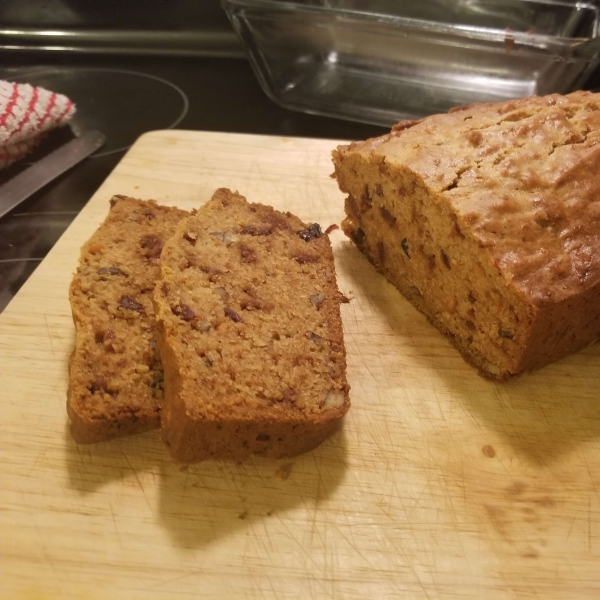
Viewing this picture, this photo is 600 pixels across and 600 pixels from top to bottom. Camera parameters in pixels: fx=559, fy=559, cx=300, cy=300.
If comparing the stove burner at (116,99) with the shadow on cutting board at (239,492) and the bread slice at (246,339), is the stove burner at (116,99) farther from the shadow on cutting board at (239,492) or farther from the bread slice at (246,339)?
the shadow on cutting board at (239,492)

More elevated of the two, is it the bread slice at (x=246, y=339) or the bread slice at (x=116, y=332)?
the bread slice at (x=246, y=339)

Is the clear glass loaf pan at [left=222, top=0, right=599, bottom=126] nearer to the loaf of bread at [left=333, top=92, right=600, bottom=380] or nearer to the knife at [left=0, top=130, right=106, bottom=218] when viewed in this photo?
the loaf of bread at [left=333, top=92, right=600, bottom=380]

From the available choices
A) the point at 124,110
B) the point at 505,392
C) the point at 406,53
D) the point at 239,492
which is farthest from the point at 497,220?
the point at 124,110

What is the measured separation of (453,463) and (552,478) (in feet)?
1.21

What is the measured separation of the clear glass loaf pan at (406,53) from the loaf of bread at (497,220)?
0.94 m

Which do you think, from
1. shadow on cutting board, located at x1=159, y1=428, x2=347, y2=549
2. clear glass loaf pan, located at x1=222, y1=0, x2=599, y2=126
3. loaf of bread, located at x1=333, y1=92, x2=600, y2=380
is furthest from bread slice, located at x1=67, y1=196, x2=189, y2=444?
clear glass loaf pan, located at x1=222, y1=0, x2=599, y2=126

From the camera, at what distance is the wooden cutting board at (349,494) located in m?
1.82

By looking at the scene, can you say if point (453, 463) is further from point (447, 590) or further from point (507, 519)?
point (447, 590)

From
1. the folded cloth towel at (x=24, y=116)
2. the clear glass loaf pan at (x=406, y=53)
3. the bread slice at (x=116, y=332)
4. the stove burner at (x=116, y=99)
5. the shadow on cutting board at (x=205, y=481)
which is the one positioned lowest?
the stove burner at (x=116, y=99)

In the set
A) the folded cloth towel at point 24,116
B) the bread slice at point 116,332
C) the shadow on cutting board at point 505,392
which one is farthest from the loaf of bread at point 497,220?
the folded cloth towel at point 24,116

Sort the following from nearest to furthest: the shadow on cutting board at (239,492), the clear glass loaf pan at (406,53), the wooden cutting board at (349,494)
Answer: the wooden cutting board at (349,494)
the shadow on cutting board at (239,492)
the clear glass loaf pan at (406,53)

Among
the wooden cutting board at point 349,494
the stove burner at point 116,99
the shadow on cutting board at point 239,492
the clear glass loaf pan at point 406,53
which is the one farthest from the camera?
the stove burner at point 116,99

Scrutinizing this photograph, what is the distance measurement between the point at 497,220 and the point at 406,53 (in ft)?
6.93

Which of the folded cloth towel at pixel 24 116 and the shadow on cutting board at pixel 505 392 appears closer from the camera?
the shadow on cutting board at pixel 505 392
